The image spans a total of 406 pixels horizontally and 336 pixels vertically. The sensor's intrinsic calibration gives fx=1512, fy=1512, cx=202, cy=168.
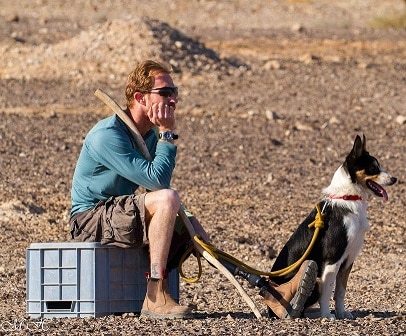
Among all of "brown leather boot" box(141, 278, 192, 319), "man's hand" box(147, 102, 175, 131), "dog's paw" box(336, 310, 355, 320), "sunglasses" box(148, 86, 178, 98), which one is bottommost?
"dog's paw" box(336, 310, 355, 320)

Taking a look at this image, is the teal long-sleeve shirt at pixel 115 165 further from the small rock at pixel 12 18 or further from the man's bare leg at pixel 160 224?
the small rock at pixel 12 18

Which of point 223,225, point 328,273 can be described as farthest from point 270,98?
point 328,273

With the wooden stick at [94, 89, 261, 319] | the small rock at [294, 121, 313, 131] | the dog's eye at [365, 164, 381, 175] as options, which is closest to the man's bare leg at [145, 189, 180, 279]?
the wooden stick at [94, 89, 261, 319]

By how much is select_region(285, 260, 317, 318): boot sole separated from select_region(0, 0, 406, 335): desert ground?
0.49ft

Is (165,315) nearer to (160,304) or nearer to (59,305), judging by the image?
(160,304)

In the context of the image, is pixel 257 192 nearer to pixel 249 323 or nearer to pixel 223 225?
pixel 223 225

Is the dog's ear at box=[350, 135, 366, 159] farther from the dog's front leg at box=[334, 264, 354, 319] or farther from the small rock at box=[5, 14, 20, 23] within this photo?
the small rock at box=[5, 14, 20, 23]

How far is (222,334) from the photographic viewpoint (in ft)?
23.5

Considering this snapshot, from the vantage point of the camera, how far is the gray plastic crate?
305 inches

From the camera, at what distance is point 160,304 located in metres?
7.67

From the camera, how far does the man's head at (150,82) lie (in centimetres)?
791

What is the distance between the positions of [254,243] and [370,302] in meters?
2.05

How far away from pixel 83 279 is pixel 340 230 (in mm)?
1375

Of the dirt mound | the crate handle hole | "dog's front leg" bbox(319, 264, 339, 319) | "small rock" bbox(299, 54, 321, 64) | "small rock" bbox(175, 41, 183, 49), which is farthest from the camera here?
"small rock" bbox(299, 54, 321, 64)
